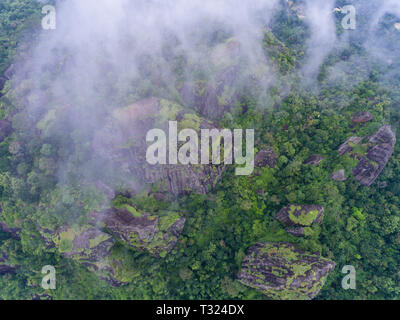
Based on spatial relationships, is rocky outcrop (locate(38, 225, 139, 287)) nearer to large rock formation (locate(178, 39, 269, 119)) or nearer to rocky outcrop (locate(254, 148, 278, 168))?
large rock formation (locate(178, 39, 269, 119))

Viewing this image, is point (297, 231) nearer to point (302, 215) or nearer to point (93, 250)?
point (302, 215)

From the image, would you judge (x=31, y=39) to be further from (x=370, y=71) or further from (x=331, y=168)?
(x=370, y=71)

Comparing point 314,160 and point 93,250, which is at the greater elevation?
point 314,160

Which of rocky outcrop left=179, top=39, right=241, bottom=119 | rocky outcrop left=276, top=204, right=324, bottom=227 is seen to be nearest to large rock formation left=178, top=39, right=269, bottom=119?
rocky outcrop left=179, top=39, right=241, bottom=119

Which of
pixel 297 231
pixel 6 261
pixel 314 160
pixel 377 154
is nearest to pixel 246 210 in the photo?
pixel 297 231

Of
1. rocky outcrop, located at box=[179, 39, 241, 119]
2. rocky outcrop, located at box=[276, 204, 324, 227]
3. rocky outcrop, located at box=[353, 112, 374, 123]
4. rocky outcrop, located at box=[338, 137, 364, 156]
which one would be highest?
rocky outcrop, located at box=[179, 39, 241, 119]
